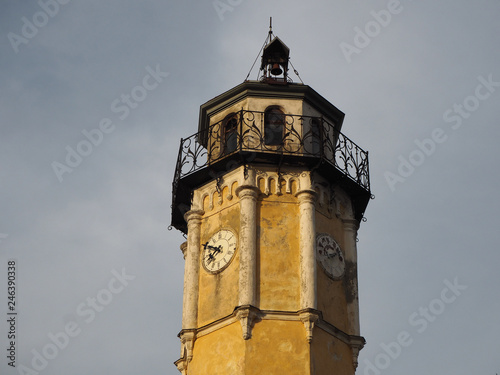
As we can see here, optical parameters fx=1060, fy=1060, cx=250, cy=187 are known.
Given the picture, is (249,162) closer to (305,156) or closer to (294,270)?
(305,156)

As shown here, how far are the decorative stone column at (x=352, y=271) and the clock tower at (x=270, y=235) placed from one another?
3 cm

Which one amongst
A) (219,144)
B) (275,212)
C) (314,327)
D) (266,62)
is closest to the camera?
(314,327)

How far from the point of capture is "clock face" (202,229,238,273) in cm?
3069

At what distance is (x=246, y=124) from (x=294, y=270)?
505 centimetres

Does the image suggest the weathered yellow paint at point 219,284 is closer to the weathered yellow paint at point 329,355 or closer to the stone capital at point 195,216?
the stone capital at point 195,216

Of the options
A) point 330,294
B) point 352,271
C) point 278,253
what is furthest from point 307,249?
point 352,271

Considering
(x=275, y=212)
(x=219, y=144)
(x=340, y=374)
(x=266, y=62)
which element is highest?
(x=266, y=62)

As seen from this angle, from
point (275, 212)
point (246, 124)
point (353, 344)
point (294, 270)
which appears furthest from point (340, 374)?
point (246, 124)

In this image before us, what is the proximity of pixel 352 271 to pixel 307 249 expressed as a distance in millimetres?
2308

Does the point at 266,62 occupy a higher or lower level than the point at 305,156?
higher

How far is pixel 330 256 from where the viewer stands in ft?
102

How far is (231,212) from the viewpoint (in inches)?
1237

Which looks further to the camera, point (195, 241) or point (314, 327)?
point (195, 241)

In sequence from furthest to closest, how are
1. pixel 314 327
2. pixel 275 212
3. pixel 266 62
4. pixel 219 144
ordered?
pixel 266 62, pixel 219 144, pixel 275 212, pixel 314 327
